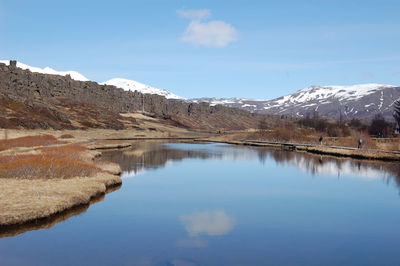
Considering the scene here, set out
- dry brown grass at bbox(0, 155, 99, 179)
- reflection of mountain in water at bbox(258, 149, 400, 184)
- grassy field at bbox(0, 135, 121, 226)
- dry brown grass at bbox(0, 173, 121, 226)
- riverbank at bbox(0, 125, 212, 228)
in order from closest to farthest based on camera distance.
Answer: dry brown grass at bbox(0, 173, 121, 226), riverbank at bbox(0, 125, 212, 228), grassy field at bbox(0, 135, 121, 226), dry brown grass at bbox(0, 155, 99, 179), reflection of mountain in water at bbox(258, 149, 400, 184)

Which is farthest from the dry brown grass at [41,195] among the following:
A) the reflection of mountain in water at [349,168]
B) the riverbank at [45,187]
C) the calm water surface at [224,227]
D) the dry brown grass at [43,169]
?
the reflection of mountain in water at [349,168]

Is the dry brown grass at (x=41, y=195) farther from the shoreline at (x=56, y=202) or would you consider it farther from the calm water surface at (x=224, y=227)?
the calm water surface at (x=224, y=227)

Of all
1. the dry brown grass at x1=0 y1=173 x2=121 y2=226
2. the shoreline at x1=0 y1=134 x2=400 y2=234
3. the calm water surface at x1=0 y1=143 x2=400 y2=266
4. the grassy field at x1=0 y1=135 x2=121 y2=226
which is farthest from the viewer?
the grassy field at x1=0 y1=135 x2=121 y2=226

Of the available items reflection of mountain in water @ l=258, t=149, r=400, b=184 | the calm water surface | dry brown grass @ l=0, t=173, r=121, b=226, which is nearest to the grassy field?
dry brown grass @ l=0, t=173, r=121, b=226

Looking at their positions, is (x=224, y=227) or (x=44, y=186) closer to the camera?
(x=224, y=227)

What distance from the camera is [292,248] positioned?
2069 cm

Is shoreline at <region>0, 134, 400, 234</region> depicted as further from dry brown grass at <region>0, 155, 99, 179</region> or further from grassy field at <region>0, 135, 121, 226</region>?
dry brown grass at <region>0, 155, 99, 179</region>

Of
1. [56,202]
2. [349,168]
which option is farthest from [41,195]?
[349,168]

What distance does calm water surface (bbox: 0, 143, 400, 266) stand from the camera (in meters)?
19.2

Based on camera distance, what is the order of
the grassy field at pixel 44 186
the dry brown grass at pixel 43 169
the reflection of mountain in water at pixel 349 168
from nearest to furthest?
1. the grassy field at pixel 44 186
2. the dry brown grass at pixel 43 169
3. the reflection of mountain in water at pixel 349 168

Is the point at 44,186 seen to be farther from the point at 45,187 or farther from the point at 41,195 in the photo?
the point at 41,195

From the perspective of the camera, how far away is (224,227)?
80.5 feet

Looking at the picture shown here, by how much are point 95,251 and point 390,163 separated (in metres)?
53.5

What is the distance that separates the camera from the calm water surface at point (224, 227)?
63.0 ft
